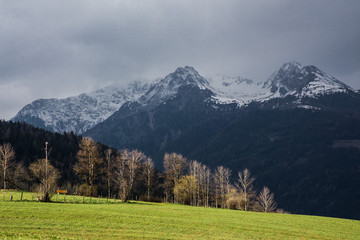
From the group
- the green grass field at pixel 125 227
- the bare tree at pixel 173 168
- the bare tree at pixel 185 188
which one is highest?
the bare tree at pixel 173 168

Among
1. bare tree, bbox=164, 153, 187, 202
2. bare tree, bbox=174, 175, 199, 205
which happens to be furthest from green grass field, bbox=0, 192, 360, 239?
bare tree, bbox=164, 153, 187, 202

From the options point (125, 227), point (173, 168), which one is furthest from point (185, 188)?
point (125, 227)

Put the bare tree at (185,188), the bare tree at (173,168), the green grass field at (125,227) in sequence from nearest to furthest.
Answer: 1. the green grass field at (125,227)
2. the bare tree at (185,188)
3. the bare tree at (173,168)

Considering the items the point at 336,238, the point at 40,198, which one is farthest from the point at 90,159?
the point at 336,238

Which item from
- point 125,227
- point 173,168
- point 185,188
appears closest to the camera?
point 125,227

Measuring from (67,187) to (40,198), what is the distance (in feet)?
219

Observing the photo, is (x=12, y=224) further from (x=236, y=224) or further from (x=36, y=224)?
(x=236, y=224)

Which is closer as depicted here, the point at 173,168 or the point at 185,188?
the point at 185,188

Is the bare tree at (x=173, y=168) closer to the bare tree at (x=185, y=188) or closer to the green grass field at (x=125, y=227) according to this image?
the bare tree at (x=185, y=188)

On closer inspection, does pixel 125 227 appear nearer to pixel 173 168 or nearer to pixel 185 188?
pixel 185 188

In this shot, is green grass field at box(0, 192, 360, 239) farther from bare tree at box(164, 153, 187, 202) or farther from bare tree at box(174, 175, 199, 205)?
bare tree at box(164, 153, 187, 202)

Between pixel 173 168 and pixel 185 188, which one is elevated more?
pixel 173 168

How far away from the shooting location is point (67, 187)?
130m

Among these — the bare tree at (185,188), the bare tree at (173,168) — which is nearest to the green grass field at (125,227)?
the bare tree at (185,188)
